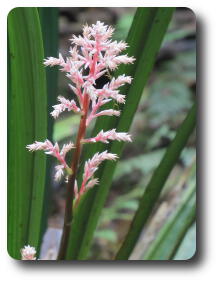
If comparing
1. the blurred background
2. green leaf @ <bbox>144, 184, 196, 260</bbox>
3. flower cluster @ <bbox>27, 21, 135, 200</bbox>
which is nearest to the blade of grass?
the blurred background

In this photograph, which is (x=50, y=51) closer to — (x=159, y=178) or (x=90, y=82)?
(x=90, y=82)

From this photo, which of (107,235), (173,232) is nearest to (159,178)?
(173,232)

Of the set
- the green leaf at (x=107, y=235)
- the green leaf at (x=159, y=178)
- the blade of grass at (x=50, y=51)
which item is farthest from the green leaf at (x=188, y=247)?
the green leaf at (x=107, y=235)

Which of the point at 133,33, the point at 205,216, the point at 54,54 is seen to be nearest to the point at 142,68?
the point at 133,33

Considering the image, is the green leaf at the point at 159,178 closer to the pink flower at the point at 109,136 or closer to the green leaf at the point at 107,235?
the pink flower at the point at 109,136

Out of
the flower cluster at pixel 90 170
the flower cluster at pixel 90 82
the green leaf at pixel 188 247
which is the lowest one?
the green leaf at pixel 188 247

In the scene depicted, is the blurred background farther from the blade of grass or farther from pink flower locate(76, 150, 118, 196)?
pink flower locate(76, 150, 118, 196)
